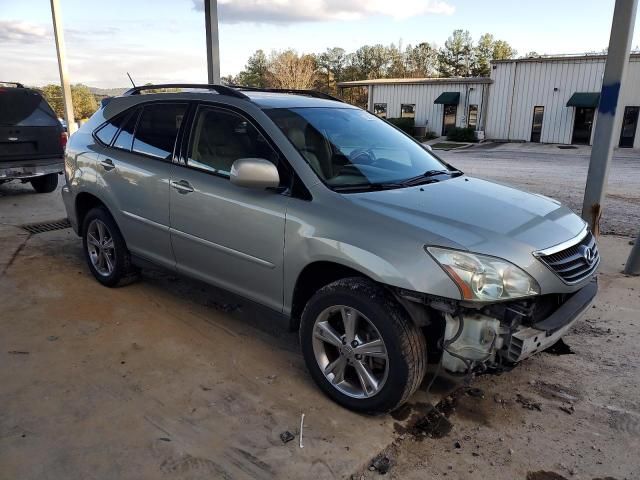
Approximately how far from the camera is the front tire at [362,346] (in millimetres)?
2715

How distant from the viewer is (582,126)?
93.5ft

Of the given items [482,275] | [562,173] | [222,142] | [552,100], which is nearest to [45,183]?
[222,142]

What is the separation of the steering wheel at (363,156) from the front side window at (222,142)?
0.56 meters

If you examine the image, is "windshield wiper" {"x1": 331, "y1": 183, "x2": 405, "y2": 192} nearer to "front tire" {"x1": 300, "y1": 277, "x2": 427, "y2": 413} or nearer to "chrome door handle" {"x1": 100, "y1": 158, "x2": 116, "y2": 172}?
"front tire" {"x1": 300, "y1": 277, "x2": 427, "y2": 413}

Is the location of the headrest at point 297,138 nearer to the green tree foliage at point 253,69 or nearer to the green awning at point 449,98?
the green awning at point 449,98

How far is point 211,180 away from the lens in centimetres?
364

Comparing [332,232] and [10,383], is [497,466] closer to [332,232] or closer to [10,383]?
[332,232]

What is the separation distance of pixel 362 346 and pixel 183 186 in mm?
1833

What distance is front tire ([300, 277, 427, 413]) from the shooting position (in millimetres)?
2715

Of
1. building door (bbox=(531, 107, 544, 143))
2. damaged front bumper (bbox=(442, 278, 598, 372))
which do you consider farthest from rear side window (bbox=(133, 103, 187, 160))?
building door (bbox=(531, 107, 544, 143))

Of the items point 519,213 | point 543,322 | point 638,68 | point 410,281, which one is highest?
point 638,68

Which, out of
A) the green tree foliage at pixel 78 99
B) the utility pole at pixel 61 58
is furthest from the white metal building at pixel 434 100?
the utility pole at pixel 61 58

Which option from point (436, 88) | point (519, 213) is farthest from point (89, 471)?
point (436, 88)

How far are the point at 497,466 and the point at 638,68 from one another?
1159 inches
